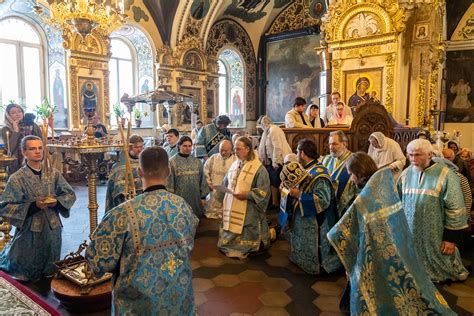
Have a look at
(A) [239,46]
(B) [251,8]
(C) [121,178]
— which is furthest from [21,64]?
(B) [251,8]

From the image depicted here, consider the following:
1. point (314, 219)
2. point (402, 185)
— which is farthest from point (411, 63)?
point (314, 219)

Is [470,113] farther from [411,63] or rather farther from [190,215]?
[190,215]

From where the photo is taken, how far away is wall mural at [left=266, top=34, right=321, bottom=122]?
17.5 m

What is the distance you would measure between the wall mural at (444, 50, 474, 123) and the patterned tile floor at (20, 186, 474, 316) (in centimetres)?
1334

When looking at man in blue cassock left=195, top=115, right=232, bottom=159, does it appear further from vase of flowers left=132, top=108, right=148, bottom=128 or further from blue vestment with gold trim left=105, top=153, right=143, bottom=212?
vase of flowers left=132, top=108, right=148, bottom=128

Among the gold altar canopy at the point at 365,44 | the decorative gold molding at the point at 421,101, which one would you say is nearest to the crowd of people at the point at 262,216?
the gold altar canopy at the point at 365,44

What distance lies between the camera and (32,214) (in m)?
3.71

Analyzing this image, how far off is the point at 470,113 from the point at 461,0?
4.75 metres

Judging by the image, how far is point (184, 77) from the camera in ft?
49.6

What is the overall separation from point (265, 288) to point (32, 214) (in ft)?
8.26

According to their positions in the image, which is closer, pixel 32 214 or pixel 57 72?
pixel 32 214

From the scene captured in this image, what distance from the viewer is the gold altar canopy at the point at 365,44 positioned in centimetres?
971

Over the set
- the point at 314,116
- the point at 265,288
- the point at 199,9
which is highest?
the point at 199,9

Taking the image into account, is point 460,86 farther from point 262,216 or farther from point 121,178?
point 121,178
